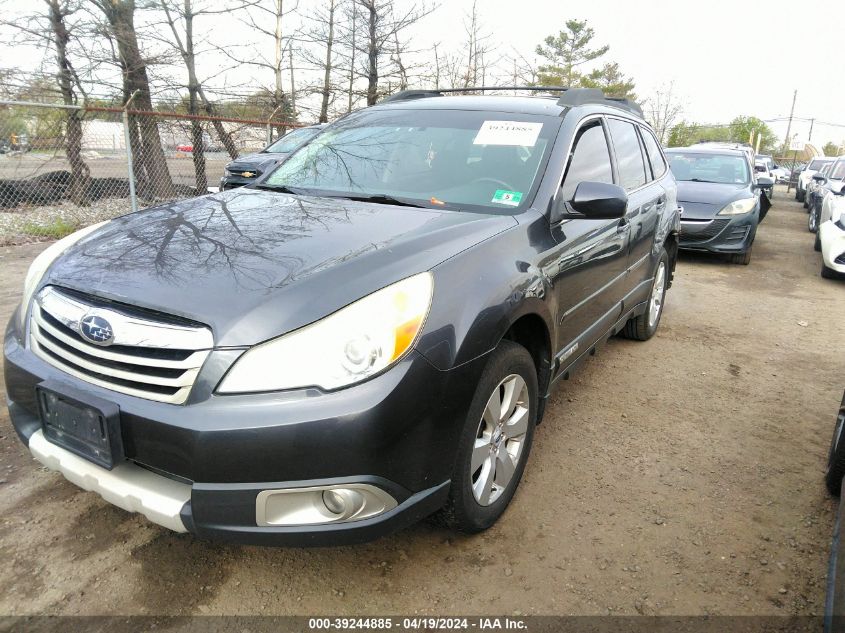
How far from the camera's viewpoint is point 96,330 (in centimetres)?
187

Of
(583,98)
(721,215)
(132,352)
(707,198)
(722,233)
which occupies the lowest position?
(722,233)

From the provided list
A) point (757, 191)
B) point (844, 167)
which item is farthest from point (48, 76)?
point (844, 167)

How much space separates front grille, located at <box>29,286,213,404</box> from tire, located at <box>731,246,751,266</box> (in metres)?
8.73

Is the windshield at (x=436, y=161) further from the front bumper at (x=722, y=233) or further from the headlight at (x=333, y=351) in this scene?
the front bumper at (x=722, y=233)

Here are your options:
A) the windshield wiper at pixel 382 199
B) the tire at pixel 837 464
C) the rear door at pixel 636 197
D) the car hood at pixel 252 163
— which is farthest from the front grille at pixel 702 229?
the windshield wiper at pixel 382 199

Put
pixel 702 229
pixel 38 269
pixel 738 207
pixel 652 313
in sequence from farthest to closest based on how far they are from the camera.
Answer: pixel 702 229, pixel 738 207, pixel 652 313, pixel 38 269

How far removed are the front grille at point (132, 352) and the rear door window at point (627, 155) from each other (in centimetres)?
293

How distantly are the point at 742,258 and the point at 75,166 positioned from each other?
9906 millimetres

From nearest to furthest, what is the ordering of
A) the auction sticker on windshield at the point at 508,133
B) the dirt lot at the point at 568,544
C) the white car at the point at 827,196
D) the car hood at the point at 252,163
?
the dirt lot at the point at 568,544
the auction sticker on windshield at the point at 508,133
the white car at the point at 827,196
the car hood at the point at 252,163

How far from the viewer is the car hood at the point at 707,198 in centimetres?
833

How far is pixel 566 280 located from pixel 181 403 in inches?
70.4

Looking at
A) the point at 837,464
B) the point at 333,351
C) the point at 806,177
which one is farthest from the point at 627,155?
the point at 806,177

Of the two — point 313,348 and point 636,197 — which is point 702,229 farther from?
point 313,348

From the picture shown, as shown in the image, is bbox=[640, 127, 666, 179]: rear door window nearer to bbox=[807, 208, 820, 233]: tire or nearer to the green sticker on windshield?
the green sticker on windshield
